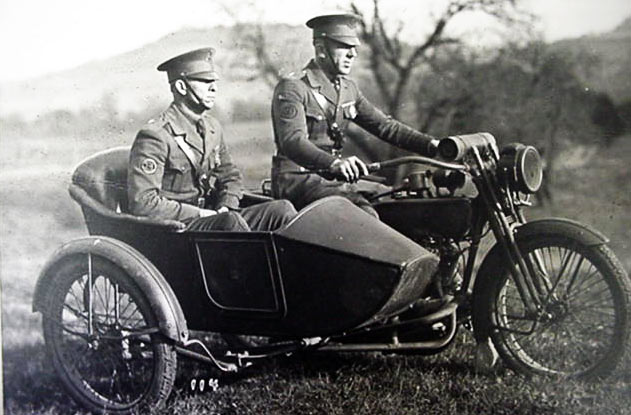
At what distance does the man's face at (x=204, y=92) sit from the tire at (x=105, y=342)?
0.59 metres

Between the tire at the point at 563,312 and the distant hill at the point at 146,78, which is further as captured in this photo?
the distant hill at the point at 146,78

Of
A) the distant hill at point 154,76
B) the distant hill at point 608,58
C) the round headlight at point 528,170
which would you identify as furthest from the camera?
the distant hill at point 154,76

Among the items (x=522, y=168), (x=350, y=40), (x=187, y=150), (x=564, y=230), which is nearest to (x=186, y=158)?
(x=187, y=150)

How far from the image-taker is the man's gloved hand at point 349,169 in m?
2.90

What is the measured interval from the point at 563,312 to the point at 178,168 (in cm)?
125

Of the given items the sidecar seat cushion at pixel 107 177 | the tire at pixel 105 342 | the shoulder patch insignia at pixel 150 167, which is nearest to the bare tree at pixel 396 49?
the shoulder patch insignia at pixel 150 167

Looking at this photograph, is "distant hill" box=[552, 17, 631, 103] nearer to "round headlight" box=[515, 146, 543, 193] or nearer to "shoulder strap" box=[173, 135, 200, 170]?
"round headlight" box=[515, 146, 543, 193]

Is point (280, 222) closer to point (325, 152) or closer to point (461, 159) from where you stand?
point (325, 152)

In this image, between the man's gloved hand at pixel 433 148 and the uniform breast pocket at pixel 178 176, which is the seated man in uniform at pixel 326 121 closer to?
the man's gloved hand at pixel 433 148

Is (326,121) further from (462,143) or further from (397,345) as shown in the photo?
(397,345)

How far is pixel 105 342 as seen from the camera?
3.14m

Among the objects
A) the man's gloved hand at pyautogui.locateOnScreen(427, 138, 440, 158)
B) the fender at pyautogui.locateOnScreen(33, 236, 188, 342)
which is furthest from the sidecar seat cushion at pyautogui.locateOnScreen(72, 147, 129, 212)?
the man's gloved hand at pyautogui.locateOnScreen(427, 138, 440, 158)

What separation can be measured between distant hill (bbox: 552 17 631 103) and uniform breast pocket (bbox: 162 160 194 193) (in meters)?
1.19

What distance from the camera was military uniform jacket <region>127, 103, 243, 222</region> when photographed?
3.05 meters
